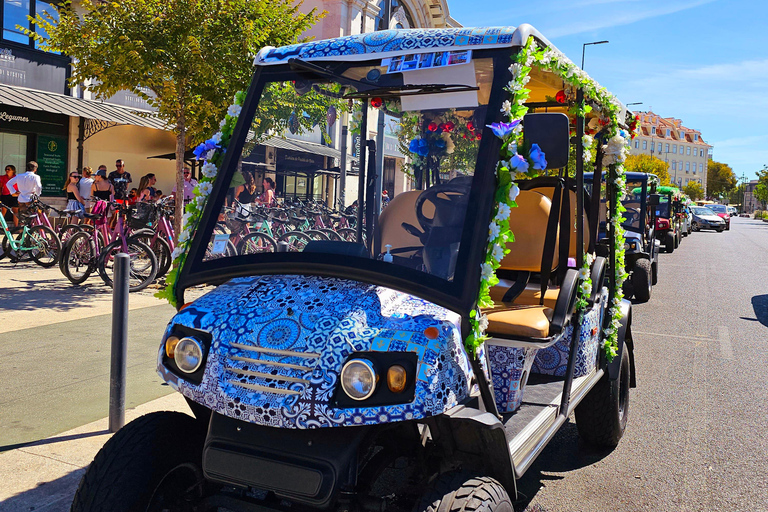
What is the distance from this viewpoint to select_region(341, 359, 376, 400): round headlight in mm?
2287

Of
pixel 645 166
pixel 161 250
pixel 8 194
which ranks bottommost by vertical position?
pixel 161 250

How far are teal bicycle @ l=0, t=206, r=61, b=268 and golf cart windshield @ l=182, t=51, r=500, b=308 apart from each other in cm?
951

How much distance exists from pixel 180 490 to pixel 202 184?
1330 mm

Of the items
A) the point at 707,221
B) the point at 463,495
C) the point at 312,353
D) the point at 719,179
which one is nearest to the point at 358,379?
the point at 312,353

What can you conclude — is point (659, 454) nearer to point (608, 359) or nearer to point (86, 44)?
point (608, 359)

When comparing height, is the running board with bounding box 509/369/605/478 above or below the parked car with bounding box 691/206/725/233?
below

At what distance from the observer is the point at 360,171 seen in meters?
3.42

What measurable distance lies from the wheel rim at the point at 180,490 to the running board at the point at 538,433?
3.81ft

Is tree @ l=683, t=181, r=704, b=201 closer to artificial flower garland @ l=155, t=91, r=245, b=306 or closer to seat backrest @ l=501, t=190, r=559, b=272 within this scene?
seat backrest @ l=501, t=190, r=559, b=272

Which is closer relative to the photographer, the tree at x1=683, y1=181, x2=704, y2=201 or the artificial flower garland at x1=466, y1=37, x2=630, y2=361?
the artificial flower garland at x1=466, y1=37, x2=630, y2=361

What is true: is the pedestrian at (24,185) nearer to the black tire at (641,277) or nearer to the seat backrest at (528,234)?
the black tire at (641,277)

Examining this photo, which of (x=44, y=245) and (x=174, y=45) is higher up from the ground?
(x=174, y=45)

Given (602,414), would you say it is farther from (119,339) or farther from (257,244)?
(119,339)

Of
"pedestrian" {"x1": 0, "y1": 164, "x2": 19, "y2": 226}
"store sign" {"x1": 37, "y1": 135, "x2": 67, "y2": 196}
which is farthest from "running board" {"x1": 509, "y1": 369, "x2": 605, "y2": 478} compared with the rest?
"store sign" {"x1": 37, "y1": 135, "x2": 67, "y2": 196}
